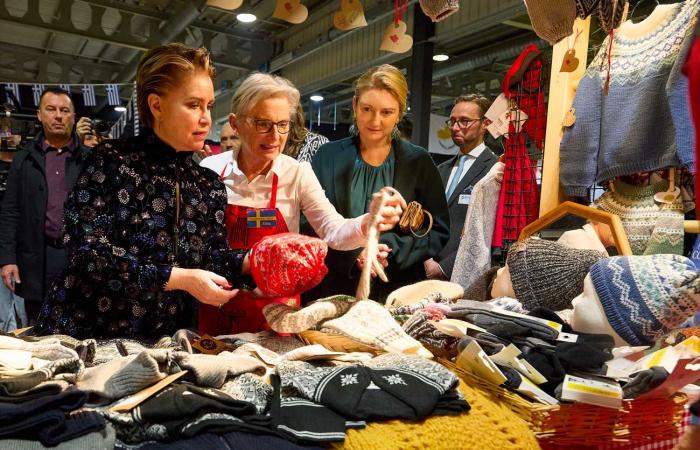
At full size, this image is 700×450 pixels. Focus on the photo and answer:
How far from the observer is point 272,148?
1601mm

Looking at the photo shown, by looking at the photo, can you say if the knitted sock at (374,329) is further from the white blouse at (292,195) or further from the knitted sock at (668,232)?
the knitted sock at (668,232)

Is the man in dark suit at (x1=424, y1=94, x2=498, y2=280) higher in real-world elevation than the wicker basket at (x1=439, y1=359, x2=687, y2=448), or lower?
higher

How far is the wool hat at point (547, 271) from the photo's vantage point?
1512mm

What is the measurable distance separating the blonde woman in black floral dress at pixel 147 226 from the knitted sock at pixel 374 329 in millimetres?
278

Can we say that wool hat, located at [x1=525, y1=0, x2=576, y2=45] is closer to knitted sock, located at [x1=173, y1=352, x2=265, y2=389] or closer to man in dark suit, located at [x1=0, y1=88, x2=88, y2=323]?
knitted sock, located at [x1=173, y1=352, x2=265, y2=389]

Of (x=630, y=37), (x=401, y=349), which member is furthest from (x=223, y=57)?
(x=401, y=349)

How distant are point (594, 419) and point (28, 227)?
2915mm

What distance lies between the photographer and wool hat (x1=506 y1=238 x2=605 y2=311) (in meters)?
1.51

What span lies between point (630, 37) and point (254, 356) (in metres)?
1.80

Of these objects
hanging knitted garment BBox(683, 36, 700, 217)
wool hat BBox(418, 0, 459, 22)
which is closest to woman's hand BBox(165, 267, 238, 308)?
hanging knitted garment BBox(683, 36, 700, 217)

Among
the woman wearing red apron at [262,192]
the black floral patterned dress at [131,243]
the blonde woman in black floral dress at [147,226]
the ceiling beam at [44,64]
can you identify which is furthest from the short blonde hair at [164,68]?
the ceiling beam at [44,64]

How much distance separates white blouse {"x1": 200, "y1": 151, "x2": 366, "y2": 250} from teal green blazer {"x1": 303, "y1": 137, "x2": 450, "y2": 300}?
0.14 meters

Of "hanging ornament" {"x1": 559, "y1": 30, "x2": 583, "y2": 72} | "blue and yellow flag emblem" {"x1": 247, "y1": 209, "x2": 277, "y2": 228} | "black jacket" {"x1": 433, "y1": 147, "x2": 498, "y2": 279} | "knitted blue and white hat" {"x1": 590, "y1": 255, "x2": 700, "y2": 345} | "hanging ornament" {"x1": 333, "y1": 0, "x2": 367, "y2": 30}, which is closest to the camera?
"knitted blue and white hat" {"x1": 590, "y1": 255, "x2": 700, "y2": 345}

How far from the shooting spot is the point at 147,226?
4.44ft
